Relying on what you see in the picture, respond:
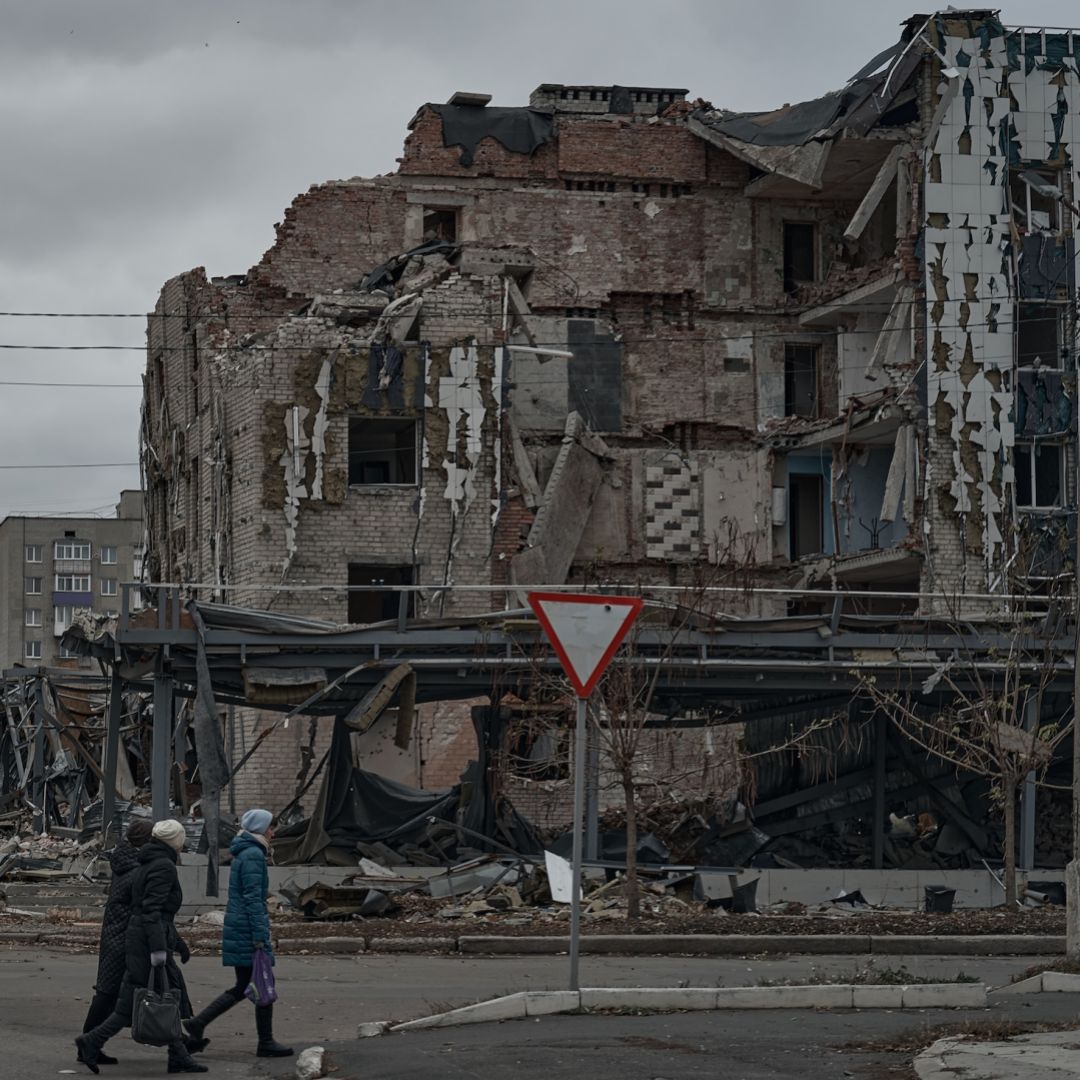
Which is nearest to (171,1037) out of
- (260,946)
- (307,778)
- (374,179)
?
(260,946)

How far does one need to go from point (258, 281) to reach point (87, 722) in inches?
417

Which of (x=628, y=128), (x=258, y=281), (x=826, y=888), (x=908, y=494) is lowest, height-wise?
(x=826, y=888)

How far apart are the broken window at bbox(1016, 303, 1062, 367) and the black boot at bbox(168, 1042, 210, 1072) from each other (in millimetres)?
28761

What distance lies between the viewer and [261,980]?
1241cm

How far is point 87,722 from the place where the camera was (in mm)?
42938

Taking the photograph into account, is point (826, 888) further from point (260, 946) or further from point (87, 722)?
point (87, 722)

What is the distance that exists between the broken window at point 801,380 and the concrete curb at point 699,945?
69.1 feet

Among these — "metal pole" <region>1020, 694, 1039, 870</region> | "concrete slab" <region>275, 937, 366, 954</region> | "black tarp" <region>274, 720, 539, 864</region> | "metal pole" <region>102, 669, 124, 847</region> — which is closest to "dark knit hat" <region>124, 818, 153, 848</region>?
"concrete slab" <region>275, 937, 366, 954</region>

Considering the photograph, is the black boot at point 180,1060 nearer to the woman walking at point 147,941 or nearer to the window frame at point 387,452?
the woman walking at point 147,941

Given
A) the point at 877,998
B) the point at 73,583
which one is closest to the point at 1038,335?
the point at 877,998

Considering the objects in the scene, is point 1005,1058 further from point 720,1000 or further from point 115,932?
point 115,932

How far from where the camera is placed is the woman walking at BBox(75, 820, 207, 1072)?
11836 millimetres

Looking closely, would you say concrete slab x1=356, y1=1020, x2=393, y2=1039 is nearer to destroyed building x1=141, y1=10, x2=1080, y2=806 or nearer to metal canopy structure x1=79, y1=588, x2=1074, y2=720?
metal canopy structure x1=79, y1=588, x2=1074, y2=720

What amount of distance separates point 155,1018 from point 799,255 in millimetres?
32019
